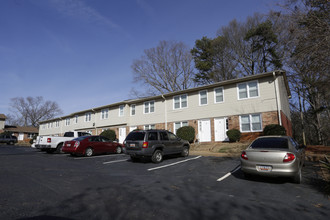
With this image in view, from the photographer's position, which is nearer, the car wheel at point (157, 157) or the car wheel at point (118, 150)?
the car wheel at point (157, 157)

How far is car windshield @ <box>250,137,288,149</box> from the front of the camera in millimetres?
6318

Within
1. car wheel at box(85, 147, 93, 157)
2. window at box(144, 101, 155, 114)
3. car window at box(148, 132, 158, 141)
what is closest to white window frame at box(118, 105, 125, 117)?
window at box(144, 101, 155, 114)

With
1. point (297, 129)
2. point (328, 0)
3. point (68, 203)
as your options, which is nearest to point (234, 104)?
point (328, 0)

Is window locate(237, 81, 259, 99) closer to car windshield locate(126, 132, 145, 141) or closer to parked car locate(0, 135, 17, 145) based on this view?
car windshield locate(126, 132, 145, 141)

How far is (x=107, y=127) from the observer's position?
27.7 meters

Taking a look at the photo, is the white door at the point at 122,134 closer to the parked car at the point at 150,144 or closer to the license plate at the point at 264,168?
the parked car at the point at 150,144

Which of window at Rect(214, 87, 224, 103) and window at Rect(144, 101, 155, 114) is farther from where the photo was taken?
window at Rect(144, 101, 155, 114)

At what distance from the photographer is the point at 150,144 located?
984cm

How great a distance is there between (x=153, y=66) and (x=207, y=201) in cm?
3299

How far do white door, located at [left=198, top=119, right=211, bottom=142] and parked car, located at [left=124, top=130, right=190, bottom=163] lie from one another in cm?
797

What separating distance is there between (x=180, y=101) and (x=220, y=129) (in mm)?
5429

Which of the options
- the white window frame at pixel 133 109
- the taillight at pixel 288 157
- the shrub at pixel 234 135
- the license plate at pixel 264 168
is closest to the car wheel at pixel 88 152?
the shrub at pixel 234 135

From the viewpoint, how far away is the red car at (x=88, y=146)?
12.8 meters

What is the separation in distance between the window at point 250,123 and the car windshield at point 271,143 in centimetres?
996
